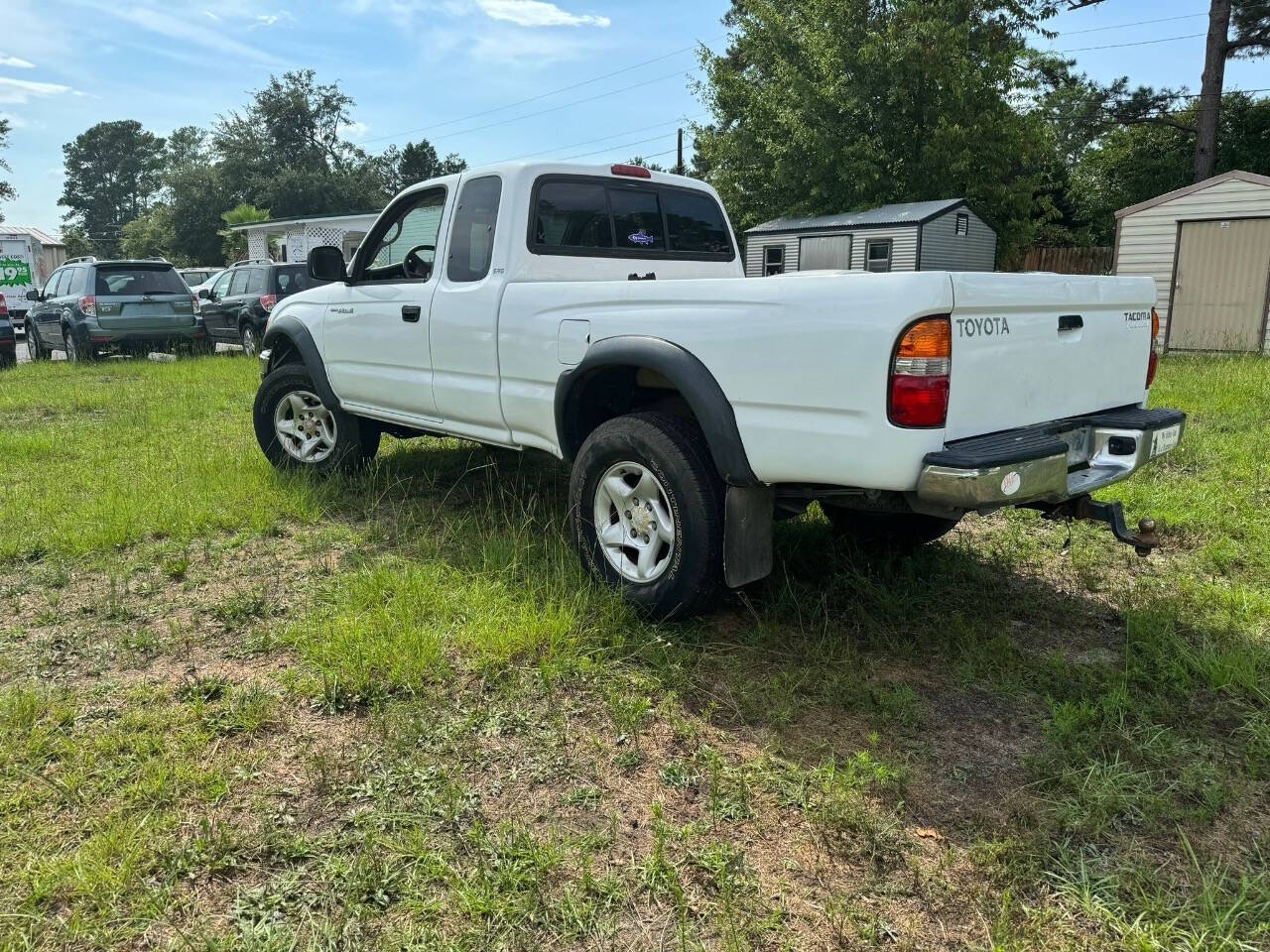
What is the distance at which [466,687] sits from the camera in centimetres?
339

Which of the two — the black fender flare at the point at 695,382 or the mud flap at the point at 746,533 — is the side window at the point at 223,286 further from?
the mud flap at the point at 746,533

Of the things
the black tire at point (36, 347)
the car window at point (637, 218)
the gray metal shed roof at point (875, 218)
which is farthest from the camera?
the gray metal shed roof at point (875, 218)

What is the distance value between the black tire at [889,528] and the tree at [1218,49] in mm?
22611

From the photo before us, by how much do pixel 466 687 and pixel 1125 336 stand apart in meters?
2.93

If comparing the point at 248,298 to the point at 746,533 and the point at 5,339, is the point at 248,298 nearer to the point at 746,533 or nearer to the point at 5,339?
the point at 5,339

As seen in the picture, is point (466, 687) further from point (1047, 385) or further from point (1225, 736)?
point (1225, 736)

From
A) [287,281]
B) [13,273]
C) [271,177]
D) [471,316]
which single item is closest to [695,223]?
[471,316]

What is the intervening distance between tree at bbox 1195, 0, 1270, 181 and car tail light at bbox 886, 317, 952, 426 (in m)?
24.1

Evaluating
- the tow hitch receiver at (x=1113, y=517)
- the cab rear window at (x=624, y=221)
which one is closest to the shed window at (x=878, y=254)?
the cab rear window at (x=624, y=221)

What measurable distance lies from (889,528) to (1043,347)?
1.57m

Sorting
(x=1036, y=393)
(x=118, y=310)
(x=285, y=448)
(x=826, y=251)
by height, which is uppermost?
(x=826, y=251)

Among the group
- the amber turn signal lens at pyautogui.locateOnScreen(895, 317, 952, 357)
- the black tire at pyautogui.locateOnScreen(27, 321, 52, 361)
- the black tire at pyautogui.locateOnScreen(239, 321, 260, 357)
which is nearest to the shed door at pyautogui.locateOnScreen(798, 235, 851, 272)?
the black tire at pyautogui.locateOnScreen(239, 321, 260, 357)

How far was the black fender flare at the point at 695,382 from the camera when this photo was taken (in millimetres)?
3420

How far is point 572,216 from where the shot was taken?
486 centimetres
